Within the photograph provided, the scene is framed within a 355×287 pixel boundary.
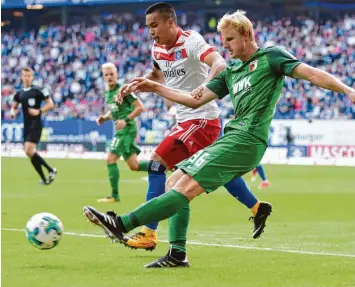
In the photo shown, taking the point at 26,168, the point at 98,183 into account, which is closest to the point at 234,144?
the point at 98,183

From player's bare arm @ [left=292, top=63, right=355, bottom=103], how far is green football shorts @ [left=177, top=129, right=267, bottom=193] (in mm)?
667

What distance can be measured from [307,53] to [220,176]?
1338 inches

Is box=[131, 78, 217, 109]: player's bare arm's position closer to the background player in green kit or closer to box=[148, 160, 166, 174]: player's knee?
box=[148, 160, 166, 174]: player's knee

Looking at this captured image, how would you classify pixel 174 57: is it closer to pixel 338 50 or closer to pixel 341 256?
pixel 341 256

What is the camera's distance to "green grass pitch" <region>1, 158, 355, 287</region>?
7293 millimetres

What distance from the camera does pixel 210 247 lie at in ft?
31.1

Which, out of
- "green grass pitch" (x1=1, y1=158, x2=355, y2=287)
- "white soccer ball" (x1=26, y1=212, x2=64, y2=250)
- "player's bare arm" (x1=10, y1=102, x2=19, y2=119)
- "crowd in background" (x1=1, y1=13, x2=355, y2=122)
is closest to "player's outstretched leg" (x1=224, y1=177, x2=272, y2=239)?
"green grass pitch" (x1=1, y1=158, x2=355, y2=287)

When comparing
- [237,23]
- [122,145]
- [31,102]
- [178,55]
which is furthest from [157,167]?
[31,102]

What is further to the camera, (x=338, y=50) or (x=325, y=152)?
(x=338, y=50)

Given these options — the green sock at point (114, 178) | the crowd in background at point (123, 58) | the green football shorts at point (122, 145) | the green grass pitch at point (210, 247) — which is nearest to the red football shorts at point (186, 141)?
the green grass pitch at point (210, 247)

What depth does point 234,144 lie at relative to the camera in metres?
7.27

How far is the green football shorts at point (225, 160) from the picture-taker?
7.12 meters

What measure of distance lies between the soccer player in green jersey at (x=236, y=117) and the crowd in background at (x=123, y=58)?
25.3m

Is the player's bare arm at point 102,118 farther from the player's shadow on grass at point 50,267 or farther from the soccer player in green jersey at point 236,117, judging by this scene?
the soccer player in green jersey at point 236,117
